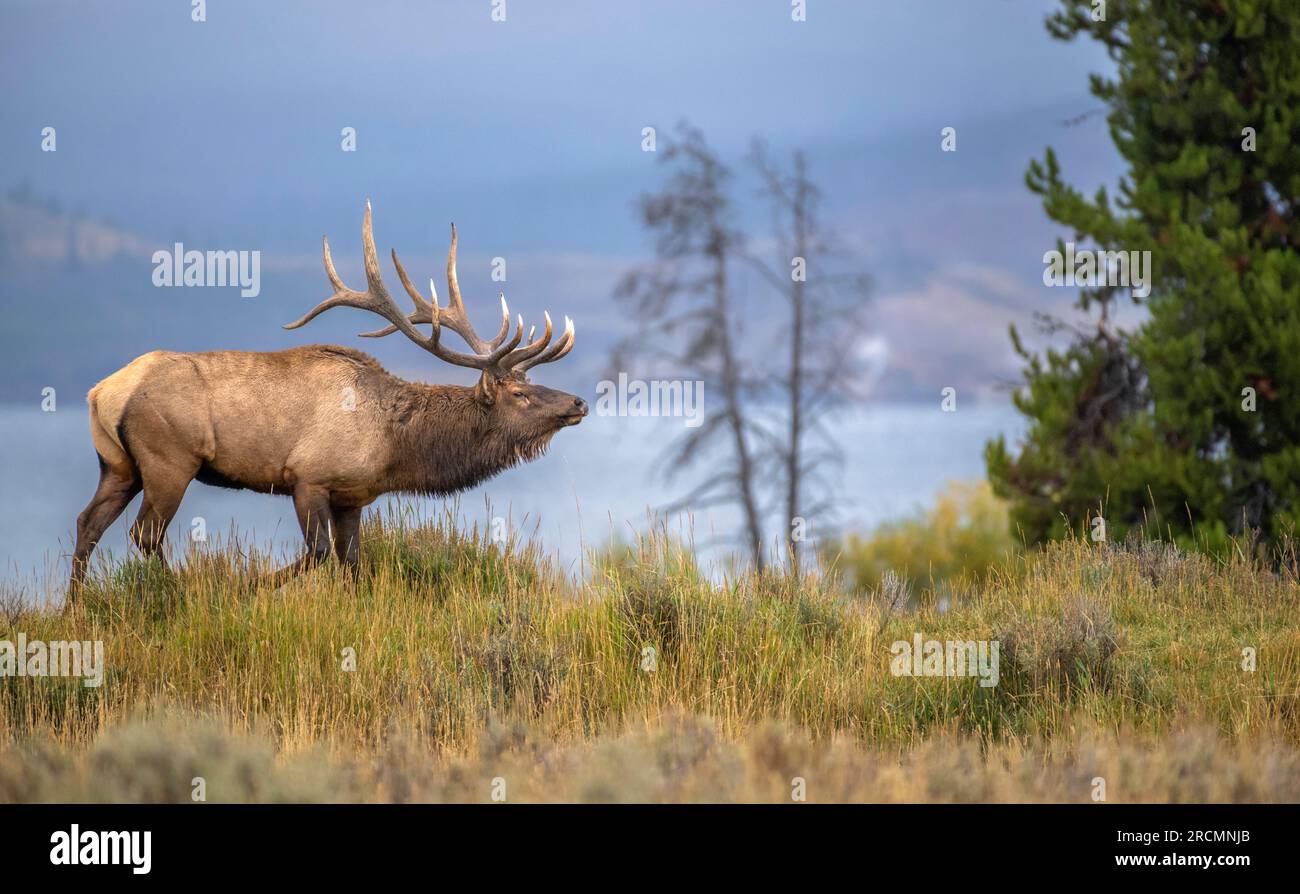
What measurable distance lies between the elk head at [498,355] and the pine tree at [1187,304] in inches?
265

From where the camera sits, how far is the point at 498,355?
32.1ft

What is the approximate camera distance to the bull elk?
29.3 ft

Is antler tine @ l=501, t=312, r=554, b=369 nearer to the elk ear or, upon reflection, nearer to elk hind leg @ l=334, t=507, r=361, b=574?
the elk ear

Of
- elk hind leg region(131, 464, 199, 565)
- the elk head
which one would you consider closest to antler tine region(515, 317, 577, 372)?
the elk head

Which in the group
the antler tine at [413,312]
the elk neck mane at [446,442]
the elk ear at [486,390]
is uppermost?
the antler tine at [413,312]

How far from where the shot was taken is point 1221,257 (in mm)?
14664

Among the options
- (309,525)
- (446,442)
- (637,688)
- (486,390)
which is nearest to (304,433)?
(309,525)

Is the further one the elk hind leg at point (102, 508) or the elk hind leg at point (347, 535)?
the elk hind leg at point (347, 535)

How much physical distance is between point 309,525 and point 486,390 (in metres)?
1.64

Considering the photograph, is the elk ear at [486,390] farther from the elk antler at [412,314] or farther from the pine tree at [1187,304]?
the pine tree at [1187,304]

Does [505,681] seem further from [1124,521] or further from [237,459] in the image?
[1124,521]

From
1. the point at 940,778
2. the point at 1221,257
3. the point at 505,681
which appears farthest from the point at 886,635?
the point at 1221,257

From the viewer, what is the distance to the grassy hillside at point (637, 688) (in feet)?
18.2

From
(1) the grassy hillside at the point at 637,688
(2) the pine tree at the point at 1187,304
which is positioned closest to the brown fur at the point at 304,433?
(1) the grassy hillside at the point at 637,688
